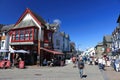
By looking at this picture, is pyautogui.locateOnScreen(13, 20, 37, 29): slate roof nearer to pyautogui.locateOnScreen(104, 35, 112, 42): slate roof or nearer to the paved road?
the paved road

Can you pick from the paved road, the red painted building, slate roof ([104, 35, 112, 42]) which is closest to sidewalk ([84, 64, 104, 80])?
the paved road

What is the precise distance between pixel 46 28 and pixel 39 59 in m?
6.79

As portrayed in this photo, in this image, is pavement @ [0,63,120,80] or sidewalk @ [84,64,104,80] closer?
pavement @ [0,63,120,80]

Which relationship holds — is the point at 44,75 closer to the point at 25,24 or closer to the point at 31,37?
the point at 31,37

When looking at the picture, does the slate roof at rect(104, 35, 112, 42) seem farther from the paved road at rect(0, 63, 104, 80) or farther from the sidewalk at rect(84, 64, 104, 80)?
the paved road at rect(0, 63, 104, 80)

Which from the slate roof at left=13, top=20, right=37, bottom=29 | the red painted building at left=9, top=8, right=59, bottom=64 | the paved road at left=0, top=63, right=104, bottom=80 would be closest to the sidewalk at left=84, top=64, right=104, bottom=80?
the paved road at left=0, top=63, right=104, bottom=80

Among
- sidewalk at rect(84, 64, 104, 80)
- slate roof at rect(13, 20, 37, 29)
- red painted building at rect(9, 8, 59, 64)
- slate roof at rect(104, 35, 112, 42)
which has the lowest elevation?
sidewalk at rect(84, 64, 104, 80)

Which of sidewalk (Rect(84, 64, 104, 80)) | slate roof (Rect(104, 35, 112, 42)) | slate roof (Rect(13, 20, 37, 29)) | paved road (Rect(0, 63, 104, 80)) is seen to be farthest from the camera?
slate roof (Rect(104, 35, 112, 42))

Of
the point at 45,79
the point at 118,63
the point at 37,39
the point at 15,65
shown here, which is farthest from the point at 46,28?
the point at 45,79

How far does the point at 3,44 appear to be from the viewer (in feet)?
157

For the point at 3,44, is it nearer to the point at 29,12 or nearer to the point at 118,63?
the point at 29,12

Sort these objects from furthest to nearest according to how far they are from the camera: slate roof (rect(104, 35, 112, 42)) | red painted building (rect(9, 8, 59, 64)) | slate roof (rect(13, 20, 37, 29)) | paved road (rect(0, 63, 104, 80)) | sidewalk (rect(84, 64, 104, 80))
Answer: slate roof (rect(104, 35, 112, 42))
slate roof (rect(13, 20, 37, 29))
red painted building (rect(9, 8, 59, 64))
sidewalk (rect(84, 64, 104, 80))
paved road (rect(0, 63, 104, 80))

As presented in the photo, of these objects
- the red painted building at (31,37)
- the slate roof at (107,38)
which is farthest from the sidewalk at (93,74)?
the slate roof at (107,38)

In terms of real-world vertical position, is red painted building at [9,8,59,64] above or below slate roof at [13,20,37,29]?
below
